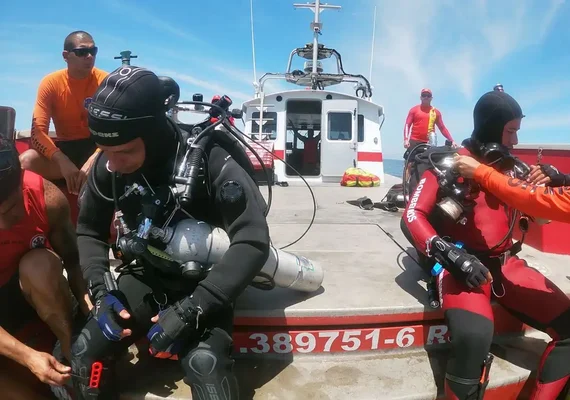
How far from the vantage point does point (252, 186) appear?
1.83 metres

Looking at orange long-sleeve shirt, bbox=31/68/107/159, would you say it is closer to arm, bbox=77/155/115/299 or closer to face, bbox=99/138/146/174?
arm, bbox=77/155/115/299

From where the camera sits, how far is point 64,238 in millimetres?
2158

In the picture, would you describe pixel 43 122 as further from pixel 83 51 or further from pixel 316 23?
pixel 316 23

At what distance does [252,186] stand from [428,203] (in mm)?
1060

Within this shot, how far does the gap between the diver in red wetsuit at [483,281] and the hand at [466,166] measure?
0.65ft

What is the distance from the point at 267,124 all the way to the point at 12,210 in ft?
27.3

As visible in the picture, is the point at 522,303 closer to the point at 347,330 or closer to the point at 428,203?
the point at 428,203

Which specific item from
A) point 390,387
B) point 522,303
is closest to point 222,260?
point 390,387

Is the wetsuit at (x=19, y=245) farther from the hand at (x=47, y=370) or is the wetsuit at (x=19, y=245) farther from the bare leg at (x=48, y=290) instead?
the hand at (x=47, y=370)

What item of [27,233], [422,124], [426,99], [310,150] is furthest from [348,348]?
[310,150]

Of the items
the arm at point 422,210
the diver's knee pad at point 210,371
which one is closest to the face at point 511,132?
the arm at point 422,210

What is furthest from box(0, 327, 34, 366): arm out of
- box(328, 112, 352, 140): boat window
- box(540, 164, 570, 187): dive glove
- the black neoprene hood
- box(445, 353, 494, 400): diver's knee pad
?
box(328, 112, 352, 140): boat window

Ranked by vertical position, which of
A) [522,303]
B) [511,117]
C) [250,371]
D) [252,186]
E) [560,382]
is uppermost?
[511,117]

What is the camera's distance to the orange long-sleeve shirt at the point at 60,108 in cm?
289
